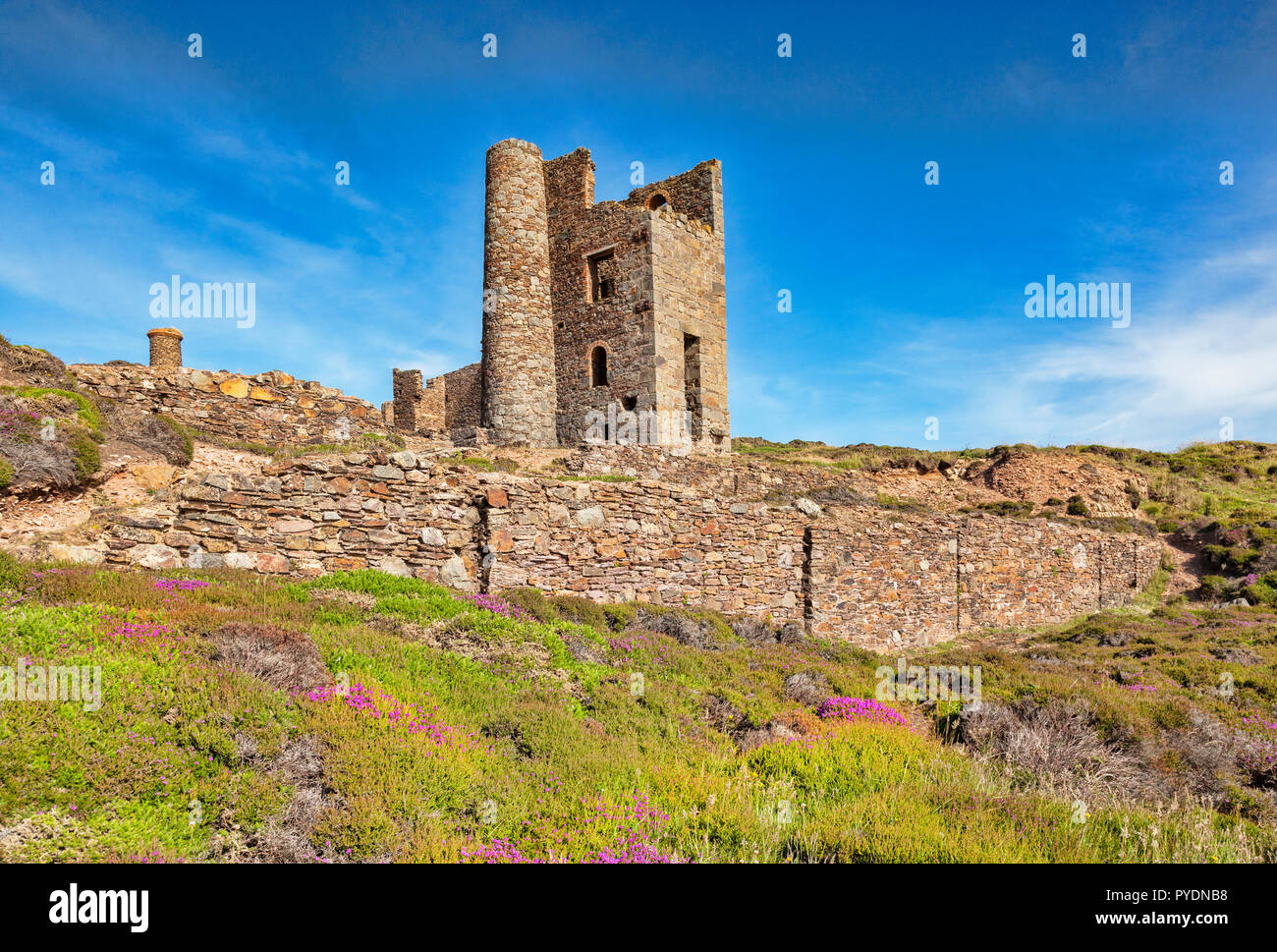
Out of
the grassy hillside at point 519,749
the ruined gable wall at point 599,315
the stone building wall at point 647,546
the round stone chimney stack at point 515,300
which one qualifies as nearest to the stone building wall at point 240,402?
the stone building wall at point 647,546

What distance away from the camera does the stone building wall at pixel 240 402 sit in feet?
40.7

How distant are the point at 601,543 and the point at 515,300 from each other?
14993 mm

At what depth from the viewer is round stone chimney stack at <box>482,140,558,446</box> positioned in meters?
23.9

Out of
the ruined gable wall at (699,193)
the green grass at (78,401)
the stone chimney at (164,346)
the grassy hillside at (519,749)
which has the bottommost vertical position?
the grassy hillside at (519,749)

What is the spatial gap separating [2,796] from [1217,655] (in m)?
15.6

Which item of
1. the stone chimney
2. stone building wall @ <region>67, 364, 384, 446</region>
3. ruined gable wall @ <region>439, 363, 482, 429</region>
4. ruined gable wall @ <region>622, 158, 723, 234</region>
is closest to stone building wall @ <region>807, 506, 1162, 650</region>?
stone building wall @ <region>67, 364, 384, 446</region>

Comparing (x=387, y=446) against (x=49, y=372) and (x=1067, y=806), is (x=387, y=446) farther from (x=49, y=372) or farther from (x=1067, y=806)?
(x=1067, y=806)

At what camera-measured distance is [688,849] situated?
4812 mm

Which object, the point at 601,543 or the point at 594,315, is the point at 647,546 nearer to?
the point at 601,543

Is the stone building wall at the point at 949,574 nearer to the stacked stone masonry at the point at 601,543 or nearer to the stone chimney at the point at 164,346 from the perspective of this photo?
the stacked stone masonry at the point at 601,543

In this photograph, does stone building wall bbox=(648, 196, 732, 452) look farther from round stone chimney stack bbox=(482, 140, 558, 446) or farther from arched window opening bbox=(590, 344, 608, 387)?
round stone chimney stack bbox=(482, 140, 558, 446)

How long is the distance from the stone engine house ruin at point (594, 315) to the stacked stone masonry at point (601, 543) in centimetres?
913

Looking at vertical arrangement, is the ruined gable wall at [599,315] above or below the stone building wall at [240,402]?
above
